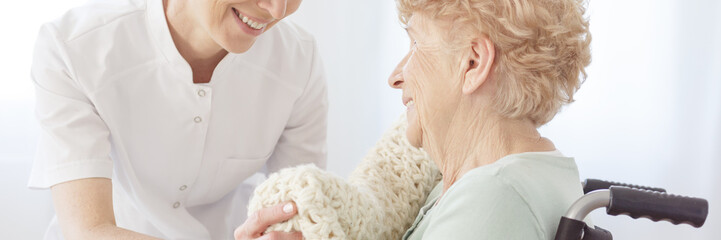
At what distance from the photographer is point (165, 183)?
174 cm

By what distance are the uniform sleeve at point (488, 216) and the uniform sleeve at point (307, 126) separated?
34.4 inches

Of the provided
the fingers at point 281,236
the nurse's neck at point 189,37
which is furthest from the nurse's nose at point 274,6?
the fingers at point 281,236

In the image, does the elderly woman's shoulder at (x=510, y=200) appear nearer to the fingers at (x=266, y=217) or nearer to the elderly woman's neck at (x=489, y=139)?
the elderly woman's neck at (x=489, y=139)

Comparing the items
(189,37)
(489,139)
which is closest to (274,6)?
(189,37)

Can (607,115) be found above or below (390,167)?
below

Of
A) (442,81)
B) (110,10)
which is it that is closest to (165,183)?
(110,10)

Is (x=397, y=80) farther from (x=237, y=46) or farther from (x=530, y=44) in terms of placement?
(x=237, y=46)

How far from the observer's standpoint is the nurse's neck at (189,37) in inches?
64.3

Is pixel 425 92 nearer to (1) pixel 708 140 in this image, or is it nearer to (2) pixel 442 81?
(2) pixel 442 81

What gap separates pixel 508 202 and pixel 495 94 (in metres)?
0.23

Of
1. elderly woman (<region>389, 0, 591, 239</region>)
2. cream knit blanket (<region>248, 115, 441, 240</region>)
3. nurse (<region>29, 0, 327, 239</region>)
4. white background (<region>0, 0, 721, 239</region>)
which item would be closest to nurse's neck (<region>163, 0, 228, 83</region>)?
nurse (<region>29, 0, 327, 239</region>)

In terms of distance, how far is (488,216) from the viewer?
3.32ft

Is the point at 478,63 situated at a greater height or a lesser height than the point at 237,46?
greater

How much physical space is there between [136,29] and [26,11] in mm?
1179
